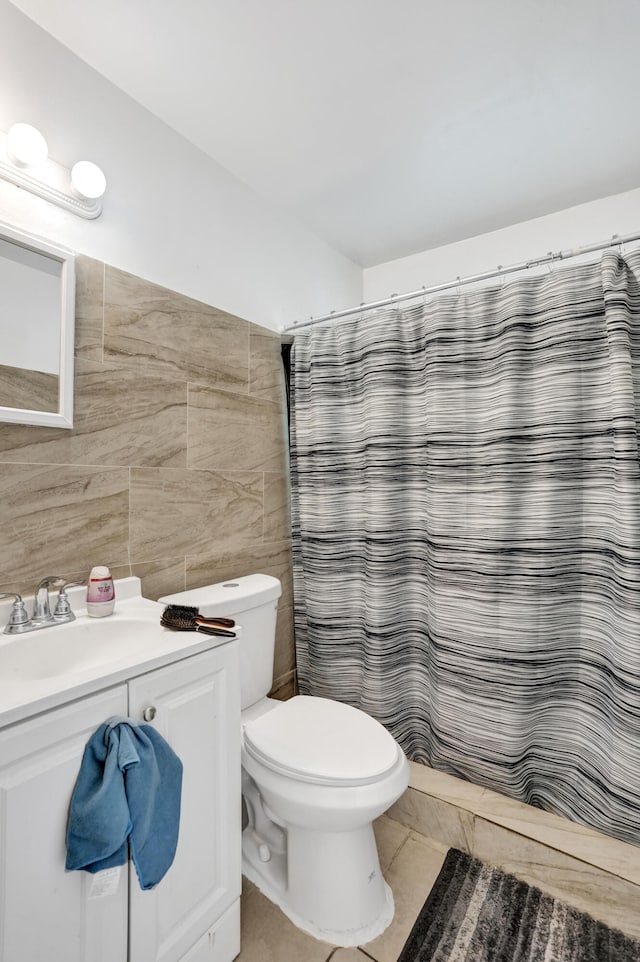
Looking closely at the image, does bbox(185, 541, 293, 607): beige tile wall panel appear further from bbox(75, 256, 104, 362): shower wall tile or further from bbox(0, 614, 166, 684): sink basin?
bbox(75, 256, 104, 362): shower wall tile

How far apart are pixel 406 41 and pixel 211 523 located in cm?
159

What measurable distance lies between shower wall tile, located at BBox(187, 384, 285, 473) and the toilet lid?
0.89 metres

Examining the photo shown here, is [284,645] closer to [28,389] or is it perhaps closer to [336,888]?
[336,888]

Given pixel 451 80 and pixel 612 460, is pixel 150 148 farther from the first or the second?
pixel 612 460

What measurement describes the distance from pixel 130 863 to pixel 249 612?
0.73 meters

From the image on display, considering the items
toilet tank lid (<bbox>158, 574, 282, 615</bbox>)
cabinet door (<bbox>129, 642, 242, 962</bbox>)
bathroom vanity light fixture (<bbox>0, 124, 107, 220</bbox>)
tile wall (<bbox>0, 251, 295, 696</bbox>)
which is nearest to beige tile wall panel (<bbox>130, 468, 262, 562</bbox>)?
tile wall (<bbox>0, 251, 295, 696</bbox>)

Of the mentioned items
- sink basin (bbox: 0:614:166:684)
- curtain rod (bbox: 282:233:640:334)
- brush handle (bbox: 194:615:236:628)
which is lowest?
sink basin (bbox: 0:614:166:684)

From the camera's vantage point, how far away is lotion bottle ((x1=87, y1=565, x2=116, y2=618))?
125cm

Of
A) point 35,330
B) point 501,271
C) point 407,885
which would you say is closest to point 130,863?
point 407,885

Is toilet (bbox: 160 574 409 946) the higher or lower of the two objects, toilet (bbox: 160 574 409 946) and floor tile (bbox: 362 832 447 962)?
the higher

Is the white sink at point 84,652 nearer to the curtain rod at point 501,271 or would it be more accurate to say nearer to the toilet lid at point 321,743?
the toilet lid at point 321,743

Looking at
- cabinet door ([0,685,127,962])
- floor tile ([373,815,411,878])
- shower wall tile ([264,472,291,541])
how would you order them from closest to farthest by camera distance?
cabinet door ([0,685,127,962]) < floor tile ([373,815,411,878]) < shower wall tile ([264,472,291,541])

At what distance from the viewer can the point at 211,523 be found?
1.70 m

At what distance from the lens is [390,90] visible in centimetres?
146
